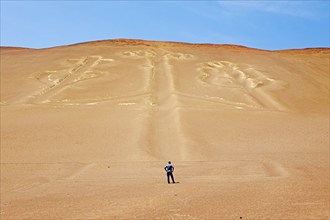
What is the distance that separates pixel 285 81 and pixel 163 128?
15.3m

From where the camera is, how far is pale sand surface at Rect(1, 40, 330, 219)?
484 inches

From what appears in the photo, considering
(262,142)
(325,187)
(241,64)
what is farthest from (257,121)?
(241,64)

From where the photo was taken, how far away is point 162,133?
80.4 feet

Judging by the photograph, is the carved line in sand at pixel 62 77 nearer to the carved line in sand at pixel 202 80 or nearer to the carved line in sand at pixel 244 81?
the carved line in sand at pixel 202 80

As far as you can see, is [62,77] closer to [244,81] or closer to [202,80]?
[202,80]

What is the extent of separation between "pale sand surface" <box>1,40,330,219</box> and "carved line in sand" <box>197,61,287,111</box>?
0.14 metres

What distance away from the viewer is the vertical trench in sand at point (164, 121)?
71.0ft

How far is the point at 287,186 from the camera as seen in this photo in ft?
47.1

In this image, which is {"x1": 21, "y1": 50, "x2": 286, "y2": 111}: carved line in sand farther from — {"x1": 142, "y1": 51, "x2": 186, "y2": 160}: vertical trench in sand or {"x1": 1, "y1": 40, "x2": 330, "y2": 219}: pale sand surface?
{"x1": 142, "y1": 51, "x2": 186, "y2": 160}: vertical trench in sand

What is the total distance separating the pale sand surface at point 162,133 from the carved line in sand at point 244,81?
144 millimetres

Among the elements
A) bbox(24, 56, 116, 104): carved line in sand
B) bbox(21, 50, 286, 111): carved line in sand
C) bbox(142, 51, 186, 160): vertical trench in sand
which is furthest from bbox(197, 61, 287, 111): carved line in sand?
bbox(24, 56, 116, 104): carved line in sand

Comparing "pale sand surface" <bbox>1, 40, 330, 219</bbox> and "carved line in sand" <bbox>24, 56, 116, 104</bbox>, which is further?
"carved line in sand" <bbox>24, 56, 116, 104</bbox>

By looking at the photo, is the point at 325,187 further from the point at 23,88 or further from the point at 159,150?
the point at 23,88

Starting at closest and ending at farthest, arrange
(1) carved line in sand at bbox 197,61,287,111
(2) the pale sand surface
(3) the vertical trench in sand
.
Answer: (2) the pale sand surface → (3) the vertical trench in sand → (1) carved line in sand at bbox 197,61,287,111
